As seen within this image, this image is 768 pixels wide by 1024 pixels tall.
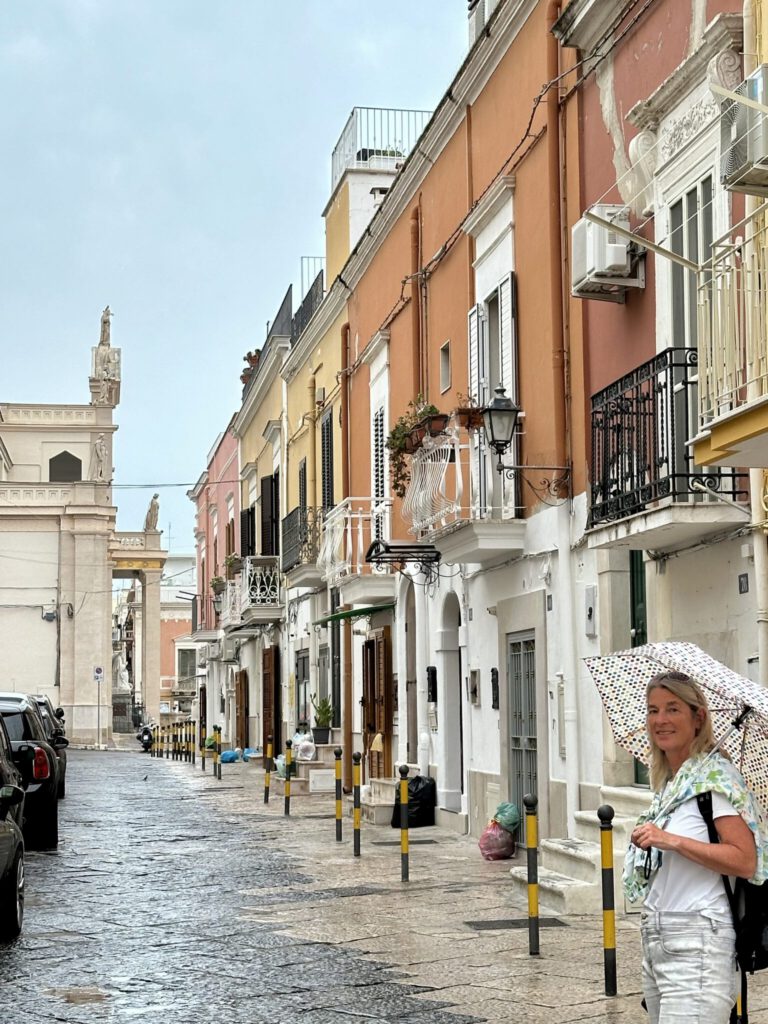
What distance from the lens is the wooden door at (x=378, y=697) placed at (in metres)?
22.3

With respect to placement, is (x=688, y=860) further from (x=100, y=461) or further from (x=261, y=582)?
(x=100, y=461)

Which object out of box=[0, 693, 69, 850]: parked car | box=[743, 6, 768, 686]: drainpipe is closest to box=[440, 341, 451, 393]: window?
box=[0, 693, 69, 850]: parked car

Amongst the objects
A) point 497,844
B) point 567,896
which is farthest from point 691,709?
point 497,844

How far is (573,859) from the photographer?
38.6ft

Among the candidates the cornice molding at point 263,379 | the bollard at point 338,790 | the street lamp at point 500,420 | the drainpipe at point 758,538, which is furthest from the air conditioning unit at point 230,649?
the drainpipe at point 758,538

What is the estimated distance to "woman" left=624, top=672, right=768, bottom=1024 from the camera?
4.66 metres

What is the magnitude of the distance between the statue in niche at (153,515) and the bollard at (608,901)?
63.7m

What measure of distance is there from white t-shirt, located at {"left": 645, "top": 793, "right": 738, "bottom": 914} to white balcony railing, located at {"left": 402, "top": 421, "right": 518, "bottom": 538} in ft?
34.2

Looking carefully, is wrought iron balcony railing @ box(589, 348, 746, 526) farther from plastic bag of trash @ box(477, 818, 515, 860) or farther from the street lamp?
plastic bag of trash @ box(477, 818, 515, 860)

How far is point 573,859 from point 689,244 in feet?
14.7

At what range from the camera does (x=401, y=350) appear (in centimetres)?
2125

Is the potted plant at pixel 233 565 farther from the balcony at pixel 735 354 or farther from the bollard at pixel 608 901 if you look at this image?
the bollard at pixel 608 901

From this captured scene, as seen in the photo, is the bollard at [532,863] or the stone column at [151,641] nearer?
the bollard at [532,863]

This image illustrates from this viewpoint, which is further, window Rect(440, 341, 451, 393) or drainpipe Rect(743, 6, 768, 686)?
window Rect(440, 341, 451, 393)
